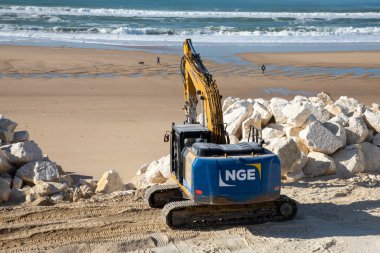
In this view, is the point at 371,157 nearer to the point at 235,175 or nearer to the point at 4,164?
the point at 235,175

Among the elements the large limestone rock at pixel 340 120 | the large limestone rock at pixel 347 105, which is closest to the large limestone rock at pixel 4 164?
the large limestone rock at pixel 340 120

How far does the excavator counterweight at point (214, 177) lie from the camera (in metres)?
8.59

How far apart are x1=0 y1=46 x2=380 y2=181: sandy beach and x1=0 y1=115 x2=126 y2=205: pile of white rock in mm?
1665

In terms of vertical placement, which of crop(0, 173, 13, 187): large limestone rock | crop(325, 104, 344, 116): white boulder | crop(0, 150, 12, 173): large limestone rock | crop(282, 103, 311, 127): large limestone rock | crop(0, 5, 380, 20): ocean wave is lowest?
crop(0, 173, 13, 187): large limestone rock

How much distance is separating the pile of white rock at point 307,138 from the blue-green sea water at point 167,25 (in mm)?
24918

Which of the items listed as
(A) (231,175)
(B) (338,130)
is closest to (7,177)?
(A) (231,175)

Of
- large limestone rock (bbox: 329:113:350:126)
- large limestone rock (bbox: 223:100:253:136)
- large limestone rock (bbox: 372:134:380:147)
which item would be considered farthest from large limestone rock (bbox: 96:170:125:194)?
large limestone rock (bbox: 372:134:380:147)

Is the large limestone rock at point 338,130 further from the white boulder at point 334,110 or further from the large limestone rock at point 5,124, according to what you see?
the large limestone rock at point 5,124

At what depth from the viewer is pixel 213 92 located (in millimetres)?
9281

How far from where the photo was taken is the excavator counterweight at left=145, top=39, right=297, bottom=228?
8.59m

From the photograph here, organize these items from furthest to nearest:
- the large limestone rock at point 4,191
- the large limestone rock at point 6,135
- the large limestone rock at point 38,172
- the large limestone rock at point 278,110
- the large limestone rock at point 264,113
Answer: the large limestone rock at point 278,110 < the large limestone rock at point 264,113 < the large limestone rock at point 6,135 < the large limestone rock at point 38,172 < the large limestone rock at point 4,191

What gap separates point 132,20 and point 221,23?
723 centimetres

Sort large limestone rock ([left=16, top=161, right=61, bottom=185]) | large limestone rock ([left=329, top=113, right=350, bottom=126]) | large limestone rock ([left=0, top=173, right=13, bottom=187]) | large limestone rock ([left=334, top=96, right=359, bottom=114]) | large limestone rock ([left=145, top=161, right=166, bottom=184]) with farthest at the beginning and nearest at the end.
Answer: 1. large limestone rock ([left=334, top=96, right=359, bottom=114])
2. large limestone rock ([left=329, top=113, right=350, bottom=126])
3. large limestone rock ([left=145, top=161, right=166, bottom=184])
4. large limestone rock ([left=16, top=161, right=61, bottom=185])
5. large limestone rock ([left=0, top=173, right=13, bottom=187])

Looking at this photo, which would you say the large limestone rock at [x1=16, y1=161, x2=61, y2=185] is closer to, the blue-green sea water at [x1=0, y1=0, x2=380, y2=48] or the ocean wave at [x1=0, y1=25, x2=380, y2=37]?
the blue-green sea water at [x1=0, y1=0, x2=380, y2=48]
